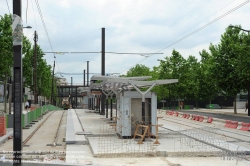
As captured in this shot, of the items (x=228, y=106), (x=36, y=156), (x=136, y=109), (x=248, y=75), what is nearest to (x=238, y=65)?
(x=248, y=75)

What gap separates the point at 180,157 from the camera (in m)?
12.4

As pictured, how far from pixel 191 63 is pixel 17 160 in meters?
65.3

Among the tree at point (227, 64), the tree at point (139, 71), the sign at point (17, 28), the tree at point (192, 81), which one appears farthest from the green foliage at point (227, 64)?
the tree at point (139, 71)

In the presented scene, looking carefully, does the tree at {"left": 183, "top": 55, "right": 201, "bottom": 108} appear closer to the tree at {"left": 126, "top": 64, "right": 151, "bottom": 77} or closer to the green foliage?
the green foliage

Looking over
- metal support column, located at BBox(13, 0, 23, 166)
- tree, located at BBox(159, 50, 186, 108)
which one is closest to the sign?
metal support column, located at BBox(13, 0, 23, 166)

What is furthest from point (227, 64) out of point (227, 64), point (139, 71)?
point (139, 71)

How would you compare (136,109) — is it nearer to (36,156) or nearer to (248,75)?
(36,156)

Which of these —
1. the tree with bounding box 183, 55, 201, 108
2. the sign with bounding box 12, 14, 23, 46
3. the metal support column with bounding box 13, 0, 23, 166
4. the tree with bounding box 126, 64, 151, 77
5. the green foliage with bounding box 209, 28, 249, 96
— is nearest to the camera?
the metal support column with bounding box 13, 0, 23, 166

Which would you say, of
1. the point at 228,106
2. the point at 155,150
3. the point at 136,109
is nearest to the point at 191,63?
the point at 228,106

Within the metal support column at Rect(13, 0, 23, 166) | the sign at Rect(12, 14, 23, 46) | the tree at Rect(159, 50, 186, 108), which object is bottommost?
the metal support column at Rect(13, 0, 23, 166)

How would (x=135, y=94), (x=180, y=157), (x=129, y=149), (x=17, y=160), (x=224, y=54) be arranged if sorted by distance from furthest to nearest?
(x=224, y=54)
(x=135, y=94)
(x=129, y=149)
(x=180, y=157)
(x=17, y=160)

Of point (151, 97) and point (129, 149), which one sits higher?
point (151, 97)

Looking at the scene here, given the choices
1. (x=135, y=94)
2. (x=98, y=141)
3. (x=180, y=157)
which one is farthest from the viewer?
(x=135, y=94)

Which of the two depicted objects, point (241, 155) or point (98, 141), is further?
point (98, 141)
